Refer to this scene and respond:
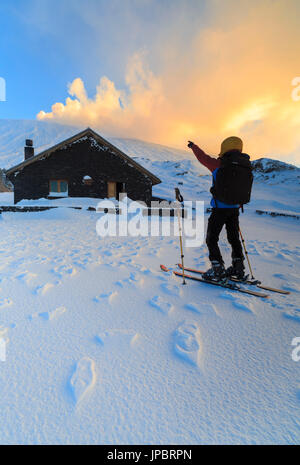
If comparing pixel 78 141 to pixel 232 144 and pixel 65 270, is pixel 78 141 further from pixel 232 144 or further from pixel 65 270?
pixel 232 144

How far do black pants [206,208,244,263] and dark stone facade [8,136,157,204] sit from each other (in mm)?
12988

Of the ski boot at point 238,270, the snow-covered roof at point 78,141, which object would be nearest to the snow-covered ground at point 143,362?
the ski boot at point 238,270

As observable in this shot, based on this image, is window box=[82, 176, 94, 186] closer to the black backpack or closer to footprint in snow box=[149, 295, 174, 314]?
the black backpack

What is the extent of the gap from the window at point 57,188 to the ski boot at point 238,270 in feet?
46.3

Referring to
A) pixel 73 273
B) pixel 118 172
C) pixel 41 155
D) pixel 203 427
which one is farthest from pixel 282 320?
pixel 41 155

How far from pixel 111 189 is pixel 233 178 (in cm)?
1378

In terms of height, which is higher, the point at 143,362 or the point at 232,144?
the point at 232,144

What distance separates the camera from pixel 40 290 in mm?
2607

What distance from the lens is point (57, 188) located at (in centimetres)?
1470

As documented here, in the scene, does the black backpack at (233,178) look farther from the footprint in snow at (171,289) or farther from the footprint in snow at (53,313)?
the footprint in snow at (53,313)

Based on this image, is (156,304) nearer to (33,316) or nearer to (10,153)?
(33,316)

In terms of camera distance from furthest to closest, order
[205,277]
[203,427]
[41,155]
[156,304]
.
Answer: [41,155] < [205,277] < [156,304] < [203,427]

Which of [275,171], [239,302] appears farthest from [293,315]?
[275,171]

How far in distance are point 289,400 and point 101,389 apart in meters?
1.19
